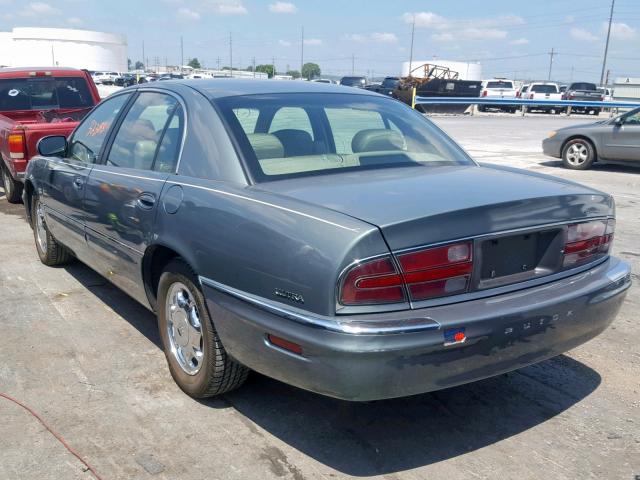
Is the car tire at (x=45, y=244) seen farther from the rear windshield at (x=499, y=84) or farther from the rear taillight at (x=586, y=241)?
the rear windshield at (x=499, y=84)

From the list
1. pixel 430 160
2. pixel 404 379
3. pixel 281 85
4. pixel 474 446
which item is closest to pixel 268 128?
pixel 281 85

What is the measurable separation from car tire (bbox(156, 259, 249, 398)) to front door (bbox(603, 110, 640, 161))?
11.0 meters

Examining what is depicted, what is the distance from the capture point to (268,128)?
370cm

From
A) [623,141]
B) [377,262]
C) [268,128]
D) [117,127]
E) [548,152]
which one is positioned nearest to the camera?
[377,262]

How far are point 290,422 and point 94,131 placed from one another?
279cm

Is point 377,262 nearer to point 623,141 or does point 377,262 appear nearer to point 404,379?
point 404,379

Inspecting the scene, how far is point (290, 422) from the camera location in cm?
330

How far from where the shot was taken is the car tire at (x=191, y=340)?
325 centimetres

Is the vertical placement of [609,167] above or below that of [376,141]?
below

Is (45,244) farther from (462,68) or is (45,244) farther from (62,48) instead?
(62,48)

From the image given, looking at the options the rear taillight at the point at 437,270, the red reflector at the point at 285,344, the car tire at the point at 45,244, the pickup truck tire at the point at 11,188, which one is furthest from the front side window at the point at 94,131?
the pickup truck tire at the point at 11,188

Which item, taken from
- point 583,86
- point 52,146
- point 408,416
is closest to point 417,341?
point 408,416

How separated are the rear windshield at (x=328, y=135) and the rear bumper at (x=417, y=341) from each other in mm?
790

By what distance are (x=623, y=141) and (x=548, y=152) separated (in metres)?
1.55
